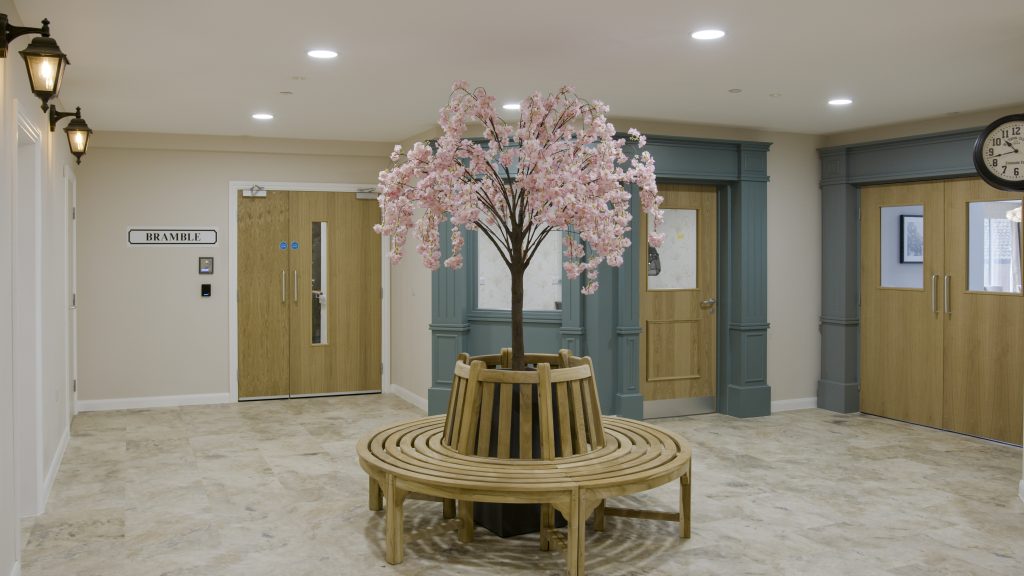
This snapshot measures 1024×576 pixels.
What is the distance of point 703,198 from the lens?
7184 millimetres

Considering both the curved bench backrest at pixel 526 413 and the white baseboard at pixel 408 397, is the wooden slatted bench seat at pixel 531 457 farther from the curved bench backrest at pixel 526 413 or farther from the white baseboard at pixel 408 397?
the white baseboard at pixel 408 397

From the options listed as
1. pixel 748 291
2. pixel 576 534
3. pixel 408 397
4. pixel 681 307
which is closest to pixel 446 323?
pixel 408 397

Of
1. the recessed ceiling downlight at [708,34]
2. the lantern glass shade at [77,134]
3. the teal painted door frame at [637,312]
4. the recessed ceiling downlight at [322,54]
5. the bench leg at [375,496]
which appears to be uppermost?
the recessed ceiling downlight at [322,54]

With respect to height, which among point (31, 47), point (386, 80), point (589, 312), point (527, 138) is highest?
point (386, 80)

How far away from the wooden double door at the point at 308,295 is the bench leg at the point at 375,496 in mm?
3813

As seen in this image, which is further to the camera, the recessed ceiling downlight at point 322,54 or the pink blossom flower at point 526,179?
the recessed ceiling downlight at point 322,54

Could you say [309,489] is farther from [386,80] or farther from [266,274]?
[266,274]

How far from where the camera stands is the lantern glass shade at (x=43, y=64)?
325cm

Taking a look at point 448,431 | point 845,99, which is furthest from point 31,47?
point 845,99

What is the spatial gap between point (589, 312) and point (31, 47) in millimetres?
4282

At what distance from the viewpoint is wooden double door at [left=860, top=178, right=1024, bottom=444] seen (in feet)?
20.4

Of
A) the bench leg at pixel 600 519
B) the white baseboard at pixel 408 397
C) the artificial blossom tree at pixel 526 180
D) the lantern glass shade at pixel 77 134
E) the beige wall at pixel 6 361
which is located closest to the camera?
the beige wall at pixel 6 361

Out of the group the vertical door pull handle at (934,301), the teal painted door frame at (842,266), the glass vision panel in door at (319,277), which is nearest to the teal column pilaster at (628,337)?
the teal painted door frame at (842,266)

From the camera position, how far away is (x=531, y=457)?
378 centimetres
